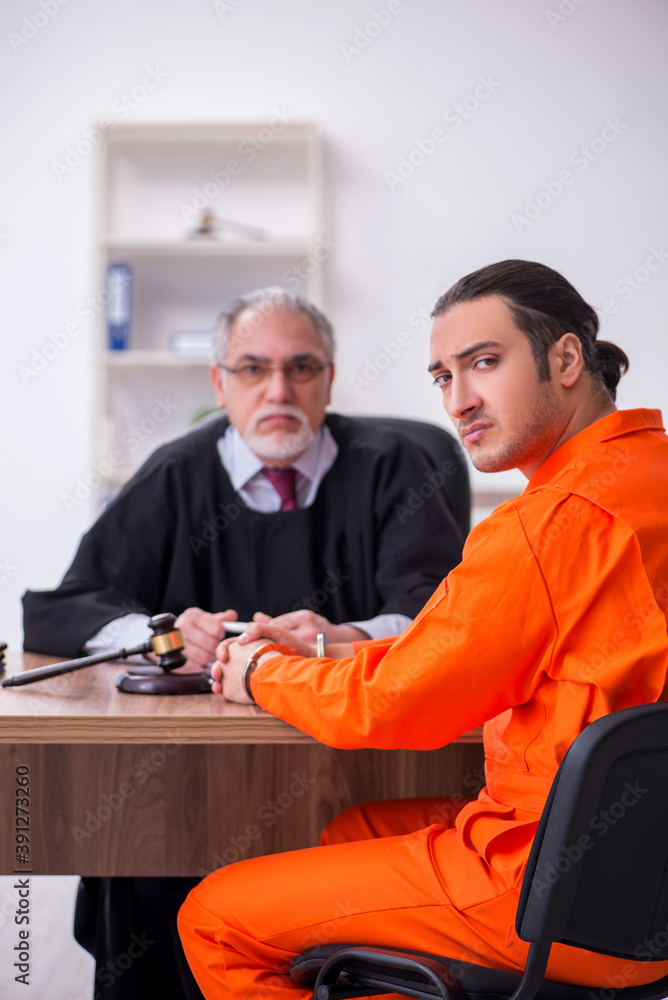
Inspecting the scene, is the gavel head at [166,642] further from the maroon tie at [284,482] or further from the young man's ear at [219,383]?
the young man's ear at [219,383]

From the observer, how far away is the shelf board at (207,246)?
3.46 metres

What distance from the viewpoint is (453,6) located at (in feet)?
12.0

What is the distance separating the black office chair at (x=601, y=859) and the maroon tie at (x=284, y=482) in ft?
3.96

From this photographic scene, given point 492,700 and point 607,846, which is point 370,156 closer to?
point 492,700

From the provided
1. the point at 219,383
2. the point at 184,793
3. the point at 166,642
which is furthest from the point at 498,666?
the point at 219,383

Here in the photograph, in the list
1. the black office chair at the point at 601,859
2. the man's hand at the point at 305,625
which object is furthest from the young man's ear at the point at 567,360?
the man's hand at the point at 305,625

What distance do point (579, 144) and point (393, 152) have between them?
0.75 meters

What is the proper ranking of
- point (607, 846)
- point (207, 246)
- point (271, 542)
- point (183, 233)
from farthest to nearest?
point (183, 233)
point (207, 246)
point (271, 542)
point (607, 846)

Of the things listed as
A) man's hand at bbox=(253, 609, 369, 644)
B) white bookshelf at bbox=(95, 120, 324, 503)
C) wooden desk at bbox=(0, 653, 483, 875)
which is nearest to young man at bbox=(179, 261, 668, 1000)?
man's hand at bbox=(253, 609, 369, 644)

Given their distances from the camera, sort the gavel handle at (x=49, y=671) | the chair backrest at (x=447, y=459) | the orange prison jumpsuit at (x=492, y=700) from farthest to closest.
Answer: the chair backrest at (x=447, y=459)
the gavel handle at (x=49, y=671)
the orange prison jumpsuit at (x=492, y=700)

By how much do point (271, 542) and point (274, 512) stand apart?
7 centimetres

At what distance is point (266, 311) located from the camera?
6.73 feet


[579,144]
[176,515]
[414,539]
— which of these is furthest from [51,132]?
[414,539]

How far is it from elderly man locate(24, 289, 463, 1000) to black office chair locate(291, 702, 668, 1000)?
33.1 inches
